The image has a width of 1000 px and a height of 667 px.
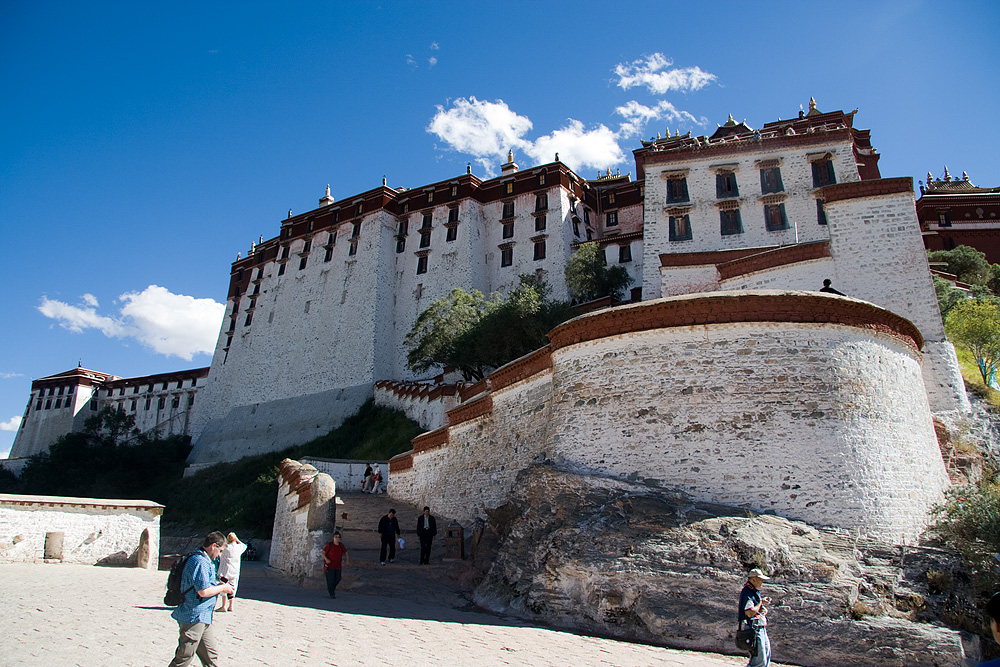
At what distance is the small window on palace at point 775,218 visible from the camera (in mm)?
24597

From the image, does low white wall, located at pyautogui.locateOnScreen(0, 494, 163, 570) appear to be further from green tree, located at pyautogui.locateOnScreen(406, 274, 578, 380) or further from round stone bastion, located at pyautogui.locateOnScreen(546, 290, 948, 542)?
green tree, located at pyautogui.locateOnScreen(406, 274, 578, 380)

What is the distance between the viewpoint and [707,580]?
27.2 feet

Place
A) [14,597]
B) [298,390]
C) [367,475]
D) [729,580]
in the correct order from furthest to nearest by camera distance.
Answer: [298,390] < [367,475] < [14,597] < [729,580]

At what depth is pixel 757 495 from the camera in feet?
30.8

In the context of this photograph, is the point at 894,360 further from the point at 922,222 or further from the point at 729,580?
the point at 922,222

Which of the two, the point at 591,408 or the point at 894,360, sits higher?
the point at 894,360

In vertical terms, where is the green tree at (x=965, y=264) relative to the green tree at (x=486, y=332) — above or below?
above

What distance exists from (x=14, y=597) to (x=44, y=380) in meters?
60.6

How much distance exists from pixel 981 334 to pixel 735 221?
10.2 metres

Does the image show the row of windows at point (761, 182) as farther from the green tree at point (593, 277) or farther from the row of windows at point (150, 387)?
the row of windows at point (150, 387)

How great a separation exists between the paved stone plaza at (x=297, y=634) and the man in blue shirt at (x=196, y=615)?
3.65 ft

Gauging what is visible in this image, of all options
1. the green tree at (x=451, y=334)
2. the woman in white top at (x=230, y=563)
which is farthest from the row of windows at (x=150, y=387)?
the woman in white top at (x=230, y=563)

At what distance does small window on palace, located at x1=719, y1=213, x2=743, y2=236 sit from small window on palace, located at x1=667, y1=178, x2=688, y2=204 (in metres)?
1.65

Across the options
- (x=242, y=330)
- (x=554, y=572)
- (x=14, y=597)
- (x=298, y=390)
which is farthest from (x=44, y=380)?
(x=554, y=572)
